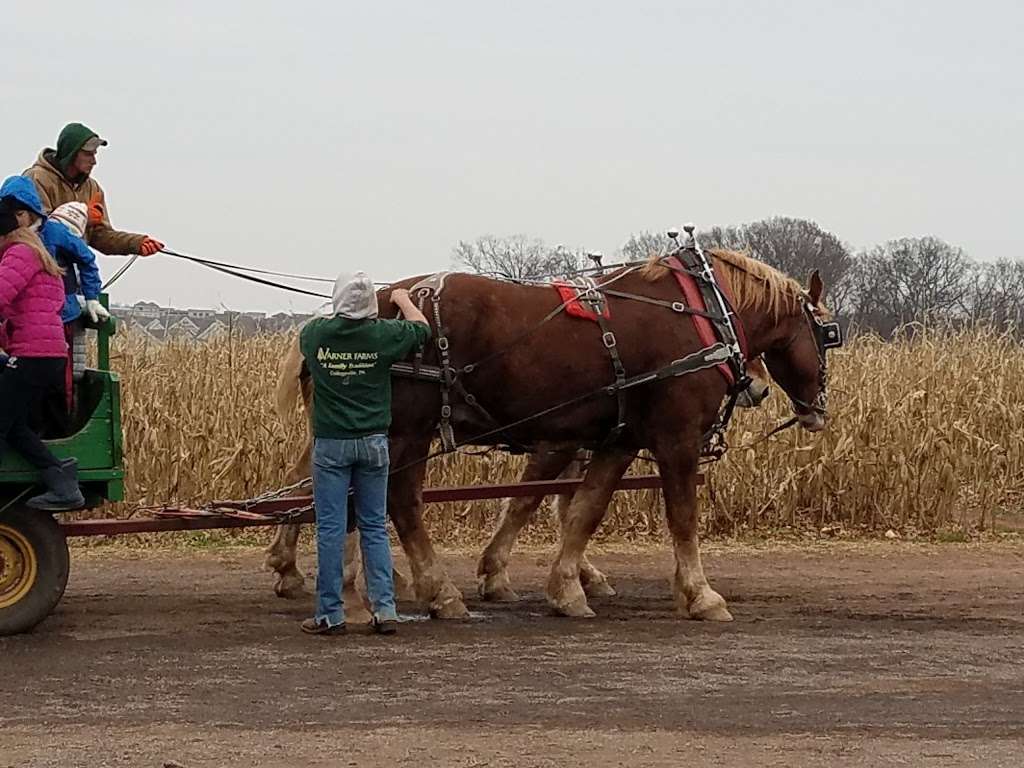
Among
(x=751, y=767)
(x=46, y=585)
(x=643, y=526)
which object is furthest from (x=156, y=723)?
(x=643, y=526)

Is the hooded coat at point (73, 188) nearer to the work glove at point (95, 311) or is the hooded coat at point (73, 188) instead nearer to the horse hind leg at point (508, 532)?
the work glove at point (95, 311)

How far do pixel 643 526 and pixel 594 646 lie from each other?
4666 mm

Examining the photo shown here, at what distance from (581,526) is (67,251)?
10.8ft

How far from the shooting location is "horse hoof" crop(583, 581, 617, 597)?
8.87m

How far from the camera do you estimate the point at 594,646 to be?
7.02 meters

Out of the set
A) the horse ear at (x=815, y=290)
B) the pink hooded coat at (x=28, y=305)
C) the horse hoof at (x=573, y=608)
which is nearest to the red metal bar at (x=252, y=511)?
the horse hoof at (x=573, y=608)

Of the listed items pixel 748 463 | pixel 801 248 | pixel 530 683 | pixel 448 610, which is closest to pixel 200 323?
pixel 748 463

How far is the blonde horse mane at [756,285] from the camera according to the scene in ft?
27.3

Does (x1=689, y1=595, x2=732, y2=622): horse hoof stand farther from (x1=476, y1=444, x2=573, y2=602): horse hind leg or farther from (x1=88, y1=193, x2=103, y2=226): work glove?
(x1=88, y1=193, x2=103, y2=226): work glove

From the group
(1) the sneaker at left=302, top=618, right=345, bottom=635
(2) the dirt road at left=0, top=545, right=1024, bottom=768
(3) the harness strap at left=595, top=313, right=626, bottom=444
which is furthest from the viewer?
(3) the harness strap at left=595, top=313, right=626, bottom=444

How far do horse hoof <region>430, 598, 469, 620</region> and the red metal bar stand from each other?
2.29 feet

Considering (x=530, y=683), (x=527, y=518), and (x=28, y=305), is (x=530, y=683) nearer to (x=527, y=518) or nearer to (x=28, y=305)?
(x=527, y=518)

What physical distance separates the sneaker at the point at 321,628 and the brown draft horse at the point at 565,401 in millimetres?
655

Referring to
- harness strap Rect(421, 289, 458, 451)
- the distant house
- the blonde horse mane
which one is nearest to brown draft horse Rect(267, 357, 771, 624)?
the blonde horse mane
